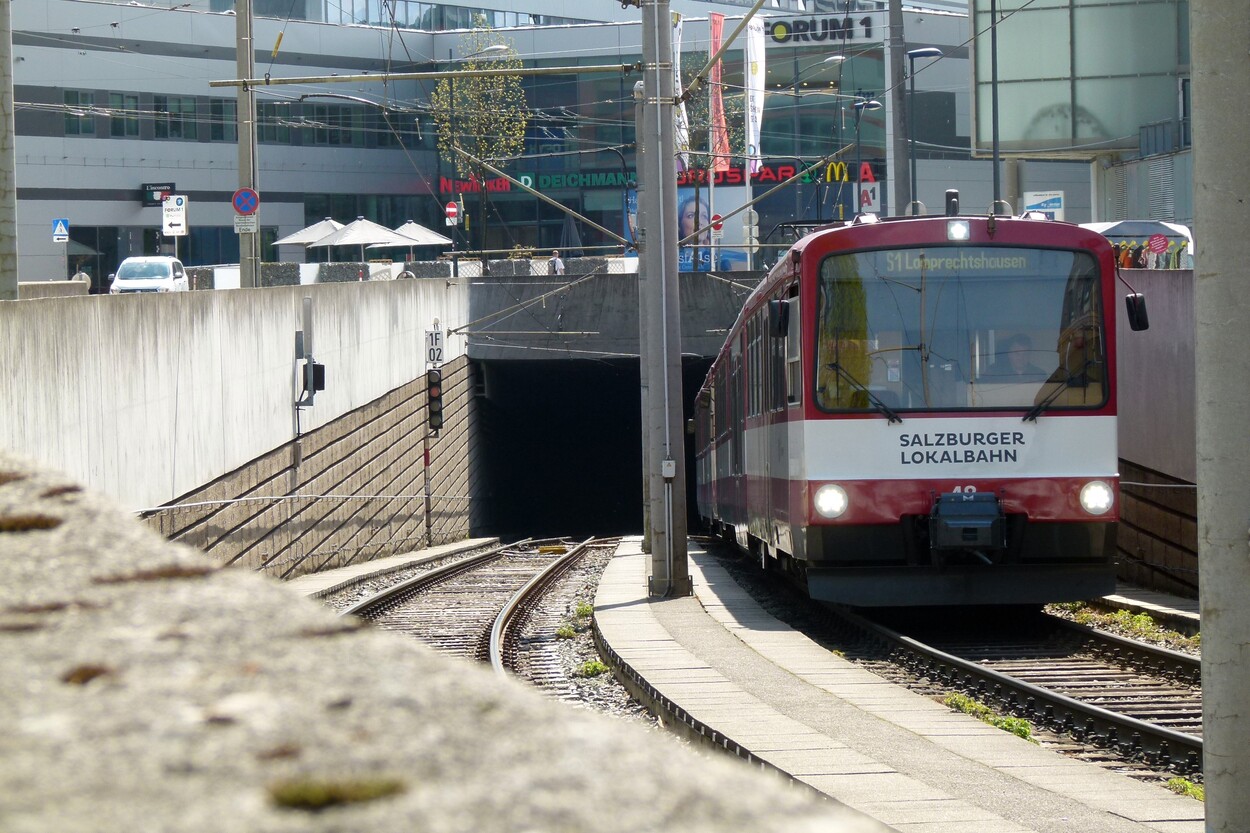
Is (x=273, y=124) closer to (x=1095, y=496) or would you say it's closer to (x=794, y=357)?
(x=794, y=357)

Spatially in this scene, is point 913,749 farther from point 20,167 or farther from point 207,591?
point 20,167

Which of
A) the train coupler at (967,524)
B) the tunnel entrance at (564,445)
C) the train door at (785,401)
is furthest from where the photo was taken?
the tunnel entrance at (564,445)

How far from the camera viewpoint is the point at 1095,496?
12.5 meters

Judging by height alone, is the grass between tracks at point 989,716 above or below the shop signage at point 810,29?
below

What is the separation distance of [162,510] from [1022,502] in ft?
28.1

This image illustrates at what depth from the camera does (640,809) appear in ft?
5.32

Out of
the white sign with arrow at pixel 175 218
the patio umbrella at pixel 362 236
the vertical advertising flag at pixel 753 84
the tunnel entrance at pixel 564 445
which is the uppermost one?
the vertical advertising flag at pixel 753 84

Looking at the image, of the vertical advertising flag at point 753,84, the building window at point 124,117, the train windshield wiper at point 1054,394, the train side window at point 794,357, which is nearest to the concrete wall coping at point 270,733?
the train side window at point 794,357

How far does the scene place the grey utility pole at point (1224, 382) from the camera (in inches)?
200

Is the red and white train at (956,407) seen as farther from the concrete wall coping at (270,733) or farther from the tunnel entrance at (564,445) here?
the tunnel entrance at (564,445)

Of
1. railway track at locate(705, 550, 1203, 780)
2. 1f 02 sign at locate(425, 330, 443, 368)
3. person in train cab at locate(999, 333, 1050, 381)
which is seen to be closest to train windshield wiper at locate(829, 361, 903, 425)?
person in train cab at locate(999, 333, 1050, 381)

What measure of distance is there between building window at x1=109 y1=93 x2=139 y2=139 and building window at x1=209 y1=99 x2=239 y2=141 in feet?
10.2

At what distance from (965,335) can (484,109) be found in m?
48.4

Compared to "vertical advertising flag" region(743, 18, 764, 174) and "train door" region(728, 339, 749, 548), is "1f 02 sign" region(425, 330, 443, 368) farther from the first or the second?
"vertical advertising flag" region(743, 18, 764, 174)
